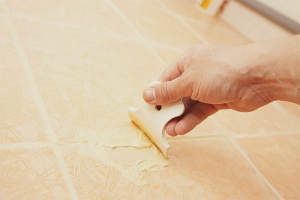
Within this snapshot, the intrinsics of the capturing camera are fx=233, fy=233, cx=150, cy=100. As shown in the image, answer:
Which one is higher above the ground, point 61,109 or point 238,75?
point 238,75

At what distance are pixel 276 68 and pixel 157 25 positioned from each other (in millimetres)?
664

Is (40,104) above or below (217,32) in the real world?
below

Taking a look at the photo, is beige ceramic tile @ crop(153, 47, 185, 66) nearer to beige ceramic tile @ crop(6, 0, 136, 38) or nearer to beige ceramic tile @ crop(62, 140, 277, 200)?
beige ceramic tile @ crop(6, 0, 136, 38)

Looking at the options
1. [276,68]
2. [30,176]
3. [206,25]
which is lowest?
[30,176]

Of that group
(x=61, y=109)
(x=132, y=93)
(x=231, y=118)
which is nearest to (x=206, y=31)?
(x=231, y=118)

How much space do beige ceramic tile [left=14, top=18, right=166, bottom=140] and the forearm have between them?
0.25 meters

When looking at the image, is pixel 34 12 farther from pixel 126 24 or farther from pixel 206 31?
pixel 206 31

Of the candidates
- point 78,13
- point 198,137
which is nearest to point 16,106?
point 198,137

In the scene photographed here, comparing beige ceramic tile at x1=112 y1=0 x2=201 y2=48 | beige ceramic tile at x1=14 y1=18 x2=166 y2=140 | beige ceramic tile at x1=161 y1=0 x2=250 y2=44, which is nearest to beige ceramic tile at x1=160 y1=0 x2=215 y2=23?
beige ceramic tile at x1=161 y1=0 x2=250 y2=44

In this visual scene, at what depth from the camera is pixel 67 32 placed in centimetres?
65

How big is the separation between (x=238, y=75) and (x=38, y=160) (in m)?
0.34

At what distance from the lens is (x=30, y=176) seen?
32 cm

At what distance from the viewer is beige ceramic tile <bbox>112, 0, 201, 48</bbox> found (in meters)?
0.88

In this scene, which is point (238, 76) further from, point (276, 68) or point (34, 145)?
point (34, 145)
